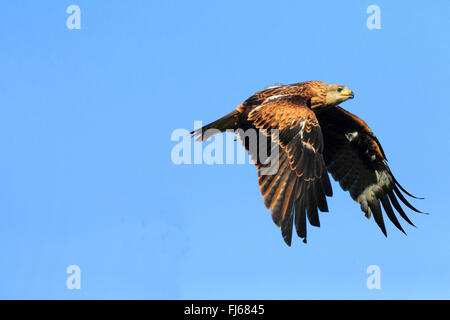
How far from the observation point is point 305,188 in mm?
9914

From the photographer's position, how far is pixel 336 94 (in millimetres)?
12102

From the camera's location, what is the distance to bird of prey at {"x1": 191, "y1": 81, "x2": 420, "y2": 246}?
9773mm

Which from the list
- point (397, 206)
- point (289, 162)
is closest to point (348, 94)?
point (289, 162)

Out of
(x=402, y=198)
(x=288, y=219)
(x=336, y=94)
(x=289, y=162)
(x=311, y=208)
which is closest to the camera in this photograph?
(x=288, y=219)

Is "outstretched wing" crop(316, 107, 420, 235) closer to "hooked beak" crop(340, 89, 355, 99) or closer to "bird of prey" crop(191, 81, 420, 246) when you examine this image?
"bird of prey" crop(191, 81, 420, 246)

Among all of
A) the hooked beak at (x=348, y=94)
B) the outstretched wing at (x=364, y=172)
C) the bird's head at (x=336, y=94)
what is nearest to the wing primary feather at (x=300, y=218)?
the bird's head at (x=336, y=94)

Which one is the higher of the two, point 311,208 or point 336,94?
point 336,94

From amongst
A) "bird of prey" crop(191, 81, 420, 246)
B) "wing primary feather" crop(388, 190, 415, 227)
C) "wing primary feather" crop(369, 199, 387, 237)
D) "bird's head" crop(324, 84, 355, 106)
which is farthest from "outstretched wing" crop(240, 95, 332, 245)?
"wing primary feather" crop(388, 190, 415, 227)

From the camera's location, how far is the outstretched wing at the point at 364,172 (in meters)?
13.6

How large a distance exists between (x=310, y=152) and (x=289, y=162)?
40cm

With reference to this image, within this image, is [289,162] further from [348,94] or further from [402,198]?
[402,198]
